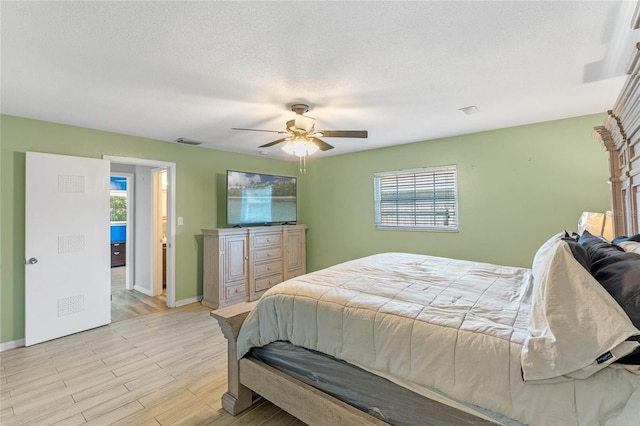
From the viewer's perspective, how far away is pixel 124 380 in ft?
7.78

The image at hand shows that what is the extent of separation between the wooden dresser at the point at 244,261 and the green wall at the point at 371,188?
440 mm

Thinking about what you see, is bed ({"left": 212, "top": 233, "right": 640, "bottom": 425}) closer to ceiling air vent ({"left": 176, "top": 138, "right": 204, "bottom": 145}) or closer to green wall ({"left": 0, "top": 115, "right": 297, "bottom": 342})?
green wall ({"left": 0, "top": 115, "right": 297, "bottom": 342})

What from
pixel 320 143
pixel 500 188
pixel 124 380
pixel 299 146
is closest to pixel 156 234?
pixel 124 380

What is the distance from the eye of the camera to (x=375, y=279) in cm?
219

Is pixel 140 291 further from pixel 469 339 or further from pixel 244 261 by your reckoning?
pixel 469 339

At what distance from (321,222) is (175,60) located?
3.88 m

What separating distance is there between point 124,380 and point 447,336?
8.44 feet

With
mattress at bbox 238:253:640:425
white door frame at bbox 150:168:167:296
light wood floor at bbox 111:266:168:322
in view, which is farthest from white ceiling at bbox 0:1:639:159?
light wood floor at bbox 111:266:168:322

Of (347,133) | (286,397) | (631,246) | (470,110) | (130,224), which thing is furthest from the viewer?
(130,224)

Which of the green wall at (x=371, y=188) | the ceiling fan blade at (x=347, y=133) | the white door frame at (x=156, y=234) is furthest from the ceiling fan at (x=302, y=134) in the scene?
the white door frame at (x=156, y=234)

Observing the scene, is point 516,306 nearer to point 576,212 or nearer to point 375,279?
point 375,279

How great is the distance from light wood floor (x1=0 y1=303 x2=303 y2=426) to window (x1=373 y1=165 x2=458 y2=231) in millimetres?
3029

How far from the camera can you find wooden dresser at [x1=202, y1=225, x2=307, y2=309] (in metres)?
4.16

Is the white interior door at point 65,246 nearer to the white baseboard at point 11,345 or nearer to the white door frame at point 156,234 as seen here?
the white baseboard at point 11,345
